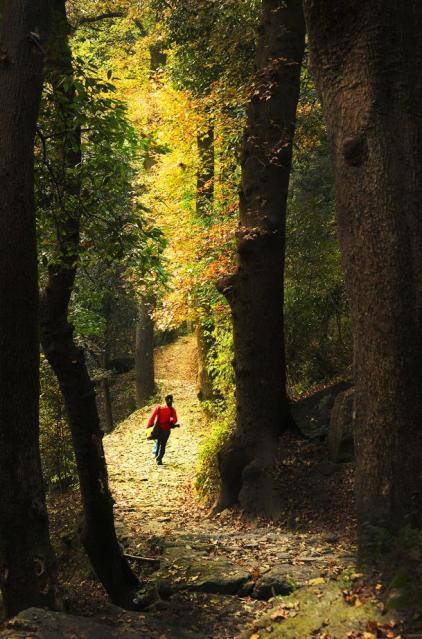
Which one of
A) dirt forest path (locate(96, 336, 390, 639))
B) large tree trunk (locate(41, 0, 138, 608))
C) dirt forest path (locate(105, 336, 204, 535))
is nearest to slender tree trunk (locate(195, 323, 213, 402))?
dirt forest path (locate(105, 336, 204, 535))

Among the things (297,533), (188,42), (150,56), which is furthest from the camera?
(150,56)

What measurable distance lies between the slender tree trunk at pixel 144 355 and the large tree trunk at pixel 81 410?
17051 millimetres

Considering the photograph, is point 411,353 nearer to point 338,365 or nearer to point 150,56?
point 338,365

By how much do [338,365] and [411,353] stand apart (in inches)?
336

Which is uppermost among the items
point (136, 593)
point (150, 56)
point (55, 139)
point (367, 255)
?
point (150, 56)

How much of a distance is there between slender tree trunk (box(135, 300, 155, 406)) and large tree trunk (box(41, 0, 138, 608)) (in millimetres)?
17051

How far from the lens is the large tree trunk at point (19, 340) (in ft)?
17.4

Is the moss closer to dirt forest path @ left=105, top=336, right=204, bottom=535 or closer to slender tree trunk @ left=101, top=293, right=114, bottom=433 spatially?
dirt forest path @ left=105, top=336, right=204, bottom=535

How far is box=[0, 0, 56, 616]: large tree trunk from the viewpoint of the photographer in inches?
208

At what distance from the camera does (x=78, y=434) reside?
25.2 feet

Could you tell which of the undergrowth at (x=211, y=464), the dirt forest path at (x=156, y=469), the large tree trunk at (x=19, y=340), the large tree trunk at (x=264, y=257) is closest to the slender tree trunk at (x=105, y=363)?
the dirt forest path at (x=156, y=469)

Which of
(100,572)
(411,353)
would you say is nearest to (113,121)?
(411,353)

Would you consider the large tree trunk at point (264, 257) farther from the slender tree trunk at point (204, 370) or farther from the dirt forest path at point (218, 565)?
the slender tree trunk at point (204, 370)

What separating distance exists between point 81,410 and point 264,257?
4325mm
